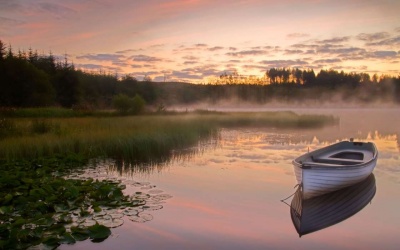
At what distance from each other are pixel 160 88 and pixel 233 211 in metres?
74.2

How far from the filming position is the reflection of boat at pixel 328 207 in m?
8.15

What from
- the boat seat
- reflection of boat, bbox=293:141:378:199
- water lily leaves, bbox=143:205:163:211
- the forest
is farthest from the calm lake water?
the forest

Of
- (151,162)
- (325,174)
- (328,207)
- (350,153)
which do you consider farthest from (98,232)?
(350,153)

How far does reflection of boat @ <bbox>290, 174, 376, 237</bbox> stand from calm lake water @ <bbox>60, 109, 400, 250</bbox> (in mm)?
175

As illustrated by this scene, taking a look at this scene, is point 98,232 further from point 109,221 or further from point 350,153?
point 350,153

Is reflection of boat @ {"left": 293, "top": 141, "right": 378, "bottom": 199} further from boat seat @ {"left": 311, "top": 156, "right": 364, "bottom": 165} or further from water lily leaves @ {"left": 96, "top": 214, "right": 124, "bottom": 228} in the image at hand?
water lily leaves @ {"left": 96, "top": 214, "right": 124, "bottom": 228}

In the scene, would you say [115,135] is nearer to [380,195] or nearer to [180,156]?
[180,156]

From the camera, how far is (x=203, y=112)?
36.4 metres

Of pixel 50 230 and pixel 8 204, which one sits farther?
pixel 8 204

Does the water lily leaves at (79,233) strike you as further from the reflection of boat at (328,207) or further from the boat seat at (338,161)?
the boat seat at (338,161)

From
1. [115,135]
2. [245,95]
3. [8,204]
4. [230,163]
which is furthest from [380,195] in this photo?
[245,95]

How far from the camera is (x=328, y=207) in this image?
9.20 meters

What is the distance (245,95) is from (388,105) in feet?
112

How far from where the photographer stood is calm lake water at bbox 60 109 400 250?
7070mm
